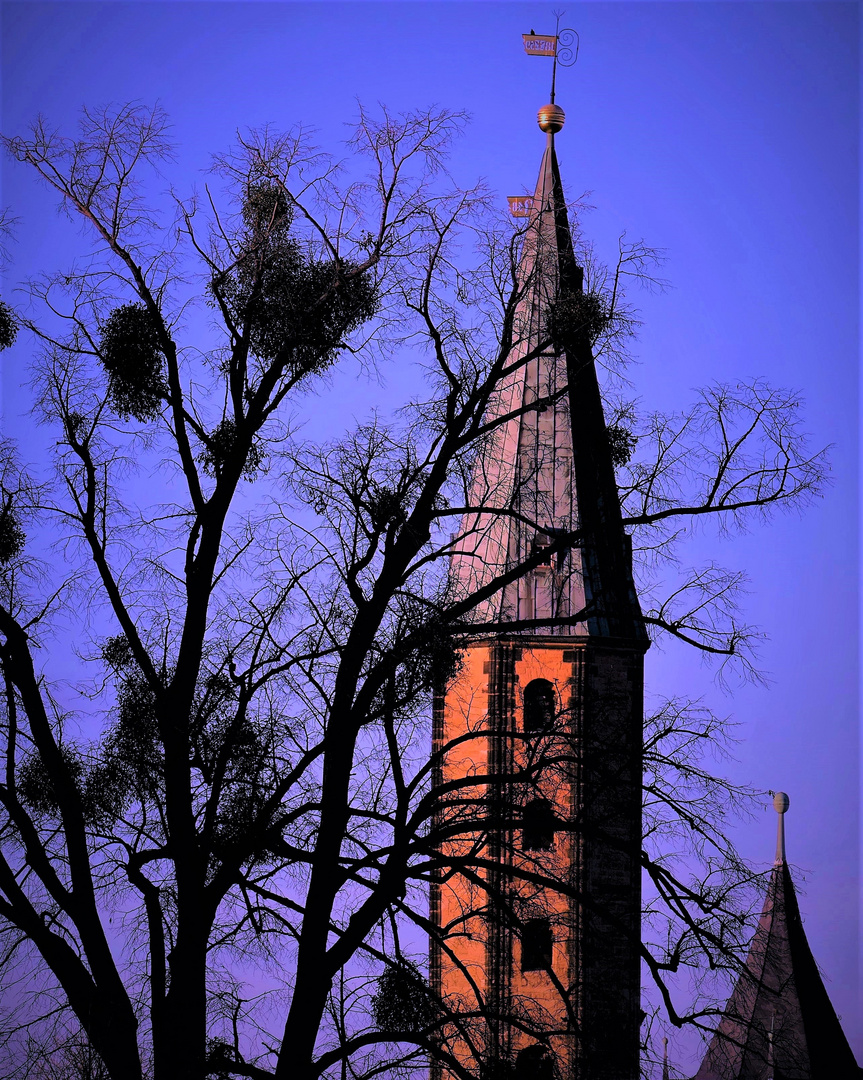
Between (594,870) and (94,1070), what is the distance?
2094cm

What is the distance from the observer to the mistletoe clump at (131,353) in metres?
16.7

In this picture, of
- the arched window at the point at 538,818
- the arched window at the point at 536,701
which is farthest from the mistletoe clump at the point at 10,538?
the arched window at the point at 536,701

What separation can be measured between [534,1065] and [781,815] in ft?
141

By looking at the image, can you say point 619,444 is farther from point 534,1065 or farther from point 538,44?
point 538,44

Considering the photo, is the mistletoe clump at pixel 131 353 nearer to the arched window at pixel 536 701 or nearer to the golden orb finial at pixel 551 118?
the arched window at pixel 536 701

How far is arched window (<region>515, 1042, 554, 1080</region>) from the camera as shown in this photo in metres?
17.1

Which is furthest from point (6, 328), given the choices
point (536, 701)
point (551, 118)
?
point (551, 118)

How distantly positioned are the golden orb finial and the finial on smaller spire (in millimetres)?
28123

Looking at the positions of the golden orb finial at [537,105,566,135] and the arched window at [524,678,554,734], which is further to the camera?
the golden orb finial at [537,105,566,135]

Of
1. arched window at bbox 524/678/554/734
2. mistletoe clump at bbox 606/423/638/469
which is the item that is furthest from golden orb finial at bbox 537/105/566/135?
mistletoe clump at bbox 606/423/638/469

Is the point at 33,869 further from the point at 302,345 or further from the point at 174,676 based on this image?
the point at 302,345

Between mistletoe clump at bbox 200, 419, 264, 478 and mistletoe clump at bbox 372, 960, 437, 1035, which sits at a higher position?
mistletoe clump at bbox 200, 419, 264, 478

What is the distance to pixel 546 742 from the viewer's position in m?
17.0

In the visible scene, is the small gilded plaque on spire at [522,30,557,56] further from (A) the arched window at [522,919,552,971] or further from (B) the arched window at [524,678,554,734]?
(A) the arched window at [522,919,552,971]
